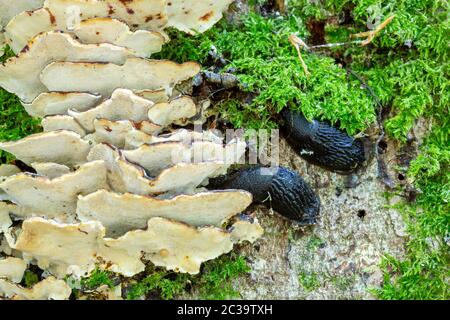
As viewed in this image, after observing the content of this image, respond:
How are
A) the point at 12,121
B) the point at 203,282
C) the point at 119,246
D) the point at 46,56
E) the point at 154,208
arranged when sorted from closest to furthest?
the point at 154,208, the point at 119,246, the point at 46,56, the point at 203,282, the point at 12,121

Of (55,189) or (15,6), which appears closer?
(55,189)

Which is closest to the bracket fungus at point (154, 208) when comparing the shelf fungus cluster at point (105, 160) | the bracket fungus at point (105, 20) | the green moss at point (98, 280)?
the shelf fungus cluster at point (105, 160)

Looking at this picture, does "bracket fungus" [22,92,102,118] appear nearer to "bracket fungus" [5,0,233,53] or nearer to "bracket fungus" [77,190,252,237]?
"bracket fungus" [5,0,233,53]

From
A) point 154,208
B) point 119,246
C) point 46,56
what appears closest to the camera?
point 154,208

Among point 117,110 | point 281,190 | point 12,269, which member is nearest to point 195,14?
point 117,110

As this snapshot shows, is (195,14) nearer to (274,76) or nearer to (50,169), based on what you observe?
(274,76)

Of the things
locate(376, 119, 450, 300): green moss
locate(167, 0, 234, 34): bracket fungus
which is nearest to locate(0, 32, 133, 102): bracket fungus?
locate(167, 0, 234, 34): bracket fungus

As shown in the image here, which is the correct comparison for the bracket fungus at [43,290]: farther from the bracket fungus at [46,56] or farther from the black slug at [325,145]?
the black slug at [325,145]
